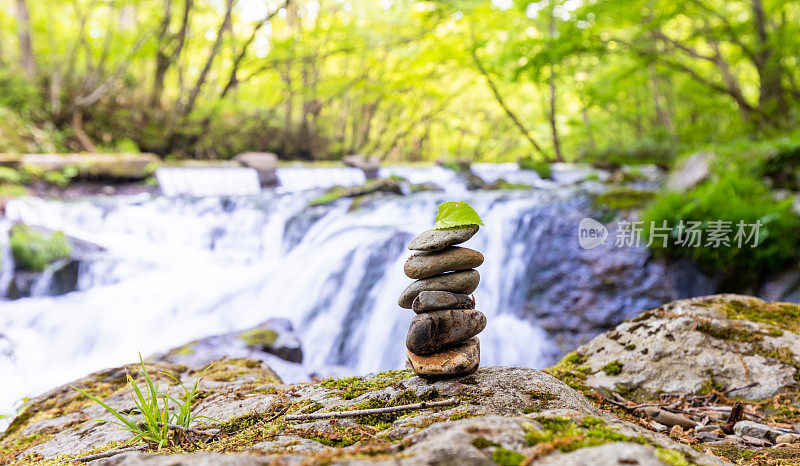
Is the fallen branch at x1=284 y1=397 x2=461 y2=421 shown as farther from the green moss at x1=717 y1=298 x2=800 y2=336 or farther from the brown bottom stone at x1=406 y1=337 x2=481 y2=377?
the green moss at x1=717 y1=298 x2=800 y2=336

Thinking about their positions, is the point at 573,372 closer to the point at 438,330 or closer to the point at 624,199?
the point at 438,330

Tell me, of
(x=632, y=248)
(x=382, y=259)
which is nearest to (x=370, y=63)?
(x=382, y=259)

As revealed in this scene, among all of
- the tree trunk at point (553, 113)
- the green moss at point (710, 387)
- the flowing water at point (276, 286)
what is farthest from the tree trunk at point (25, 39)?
the green moss at point (710, 387)

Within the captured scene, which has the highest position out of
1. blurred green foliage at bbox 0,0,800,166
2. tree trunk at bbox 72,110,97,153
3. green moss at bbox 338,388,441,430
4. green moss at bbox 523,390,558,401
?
blurred green foliage at bbox 0,0,800,166

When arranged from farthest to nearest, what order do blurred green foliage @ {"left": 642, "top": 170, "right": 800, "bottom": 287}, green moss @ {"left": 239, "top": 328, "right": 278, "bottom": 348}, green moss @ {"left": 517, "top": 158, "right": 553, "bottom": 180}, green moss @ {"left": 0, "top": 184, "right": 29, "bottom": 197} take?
green moss @ {"left": 517, "top": 158, "right": 553, "bottom": 180}, green moss @ {"left": 0, "top": 184, "right": 29, "bottom": 197}, blurred green foliage @ {"left": 642, "top": 170, "right": 800, "bottom": 287}, green moss @ {"left": 239, "top": 328, "right": 278, "bottom": 348}

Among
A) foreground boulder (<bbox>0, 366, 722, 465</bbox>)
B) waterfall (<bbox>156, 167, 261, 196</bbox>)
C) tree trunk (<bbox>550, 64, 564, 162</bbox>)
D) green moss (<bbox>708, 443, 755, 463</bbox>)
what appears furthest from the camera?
tree trunk (<bbox>550, 64, 564, 162</bbox>)

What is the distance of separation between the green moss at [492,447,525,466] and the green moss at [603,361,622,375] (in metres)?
2.01

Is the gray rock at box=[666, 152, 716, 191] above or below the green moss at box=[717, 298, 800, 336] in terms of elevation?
above

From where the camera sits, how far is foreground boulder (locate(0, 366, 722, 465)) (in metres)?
1.15

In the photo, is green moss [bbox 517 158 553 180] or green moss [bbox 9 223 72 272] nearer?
green moss [bbox 9 223 72 272]

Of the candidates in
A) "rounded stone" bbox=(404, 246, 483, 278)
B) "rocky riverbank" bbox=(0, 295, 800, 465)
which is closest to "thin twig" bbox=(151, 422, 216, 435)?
"rocky riverbank" bbox=(0, 295, 800, 465)

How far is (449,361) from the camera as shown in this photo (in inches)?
81.6

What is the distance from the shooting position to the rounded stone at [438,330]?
207 cm

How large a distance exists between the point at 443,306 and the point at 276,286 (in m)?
5.65
